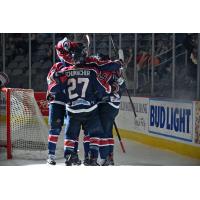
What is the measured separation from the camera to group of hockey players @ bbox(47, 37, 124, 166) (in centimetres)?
503

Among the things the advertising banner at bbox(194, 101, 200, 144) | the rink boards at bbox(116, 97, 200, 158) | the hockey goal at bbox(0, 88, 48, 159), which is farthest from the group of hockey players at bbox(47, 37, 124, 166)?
the advertising banner at bbox(194, 101, 200, 144)

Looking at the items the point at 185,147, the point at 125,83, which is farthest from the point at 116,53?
the point at 185,147

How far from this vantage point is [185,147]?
18.0 feet

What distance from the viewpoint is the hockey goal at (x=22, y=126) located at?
5.26m

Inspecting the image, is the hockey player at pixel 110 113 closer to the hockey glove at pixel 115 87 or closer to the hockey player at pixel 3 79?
the hockey glove at pixel 115 87

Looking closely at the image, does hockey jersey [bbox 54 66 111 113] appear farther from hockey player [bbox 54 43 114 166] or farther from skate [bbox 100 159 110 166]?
skate [bbox 100 159 110 166]

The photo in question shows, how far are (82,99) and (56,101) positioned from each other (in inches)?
8.3

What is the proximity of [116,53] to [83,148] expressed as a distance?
2.65 ft

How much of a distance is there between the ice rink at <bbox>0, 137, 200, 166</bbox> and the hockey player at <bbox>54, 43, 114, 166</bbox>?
0.11 meters

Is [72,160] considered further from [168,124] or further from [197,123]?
[197,123]

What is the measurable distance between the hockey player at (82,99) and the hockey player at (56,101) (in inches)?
1.8

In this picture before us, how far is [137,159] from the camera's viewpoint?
528 centimetres

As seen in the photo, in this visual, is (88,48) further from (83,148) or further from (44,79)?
(83,148)

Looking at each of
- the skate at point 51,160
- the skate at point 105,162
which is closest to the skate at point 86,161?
the skate at point 105,162
